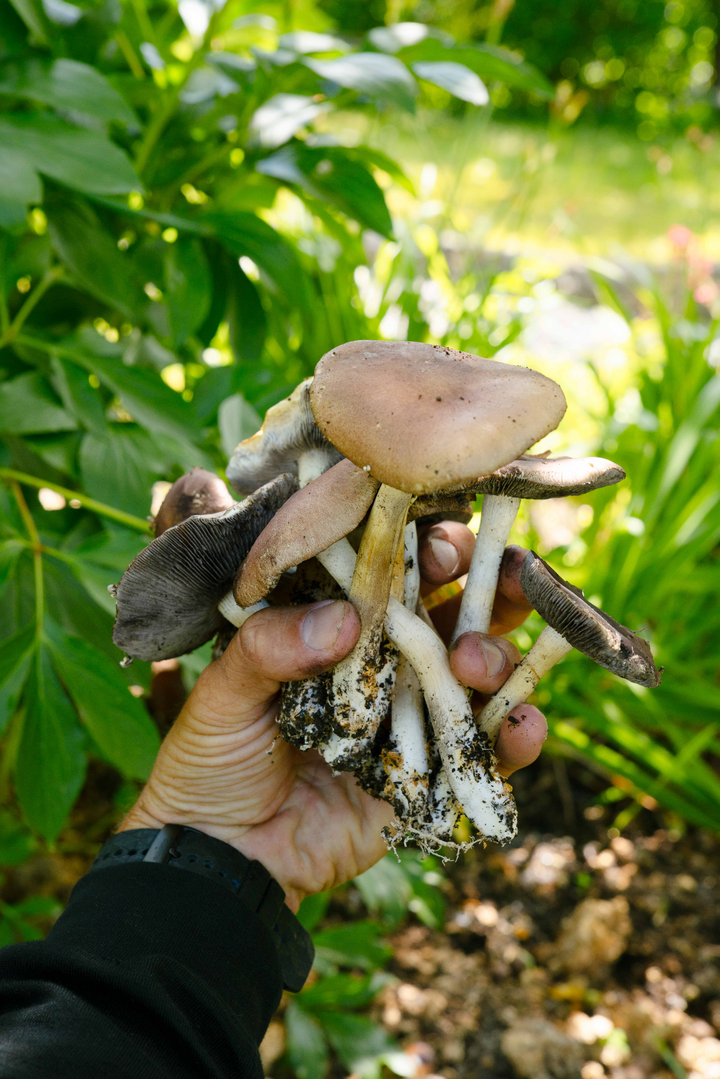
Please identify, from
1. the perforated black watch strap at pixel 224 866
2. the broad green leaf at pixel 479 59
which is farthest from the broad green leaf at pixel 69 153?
the perforated black watch strap at pixel 224 866

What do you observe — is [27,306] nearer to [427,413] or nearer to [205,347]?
[205,347]

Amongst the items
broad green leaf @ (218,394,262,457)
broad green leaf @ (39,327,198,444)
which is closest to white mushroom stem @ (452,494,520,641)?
broad green leaf @ (218,394,262,457)

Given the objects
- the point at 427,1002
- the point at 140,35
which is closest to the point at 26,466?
the point at 140,35

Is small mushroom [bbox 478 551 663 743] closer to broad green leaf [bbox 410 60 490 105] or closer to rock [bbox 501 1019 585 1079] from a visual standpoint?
broad green leaf [bbox 410 60 490 105]

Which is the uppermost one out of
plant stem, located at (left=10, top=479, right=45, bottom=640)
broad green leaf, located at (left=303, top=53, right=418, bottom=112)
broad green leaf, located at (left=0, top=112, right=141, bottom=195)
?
broad green leaf, located at (left=303, top=53, right=418, bottom=112)

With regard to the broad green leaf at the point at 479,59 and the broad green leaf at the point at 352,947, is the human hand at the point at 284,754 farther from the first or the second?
the broad green leaf at the point at 479,59

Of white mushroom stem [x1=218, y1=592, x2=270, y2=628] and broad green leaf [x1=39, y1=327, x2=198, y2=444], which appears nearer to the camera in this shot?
white mushroom stem [x1=218, y1=592, x2=270, y2=628]

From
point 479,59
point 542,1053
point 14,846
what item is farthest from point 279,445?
point 542,1053

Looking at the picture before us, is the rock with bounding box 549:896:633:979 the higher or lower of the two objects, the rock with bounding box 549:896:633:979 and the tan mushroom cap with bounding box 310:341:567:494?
the lower
